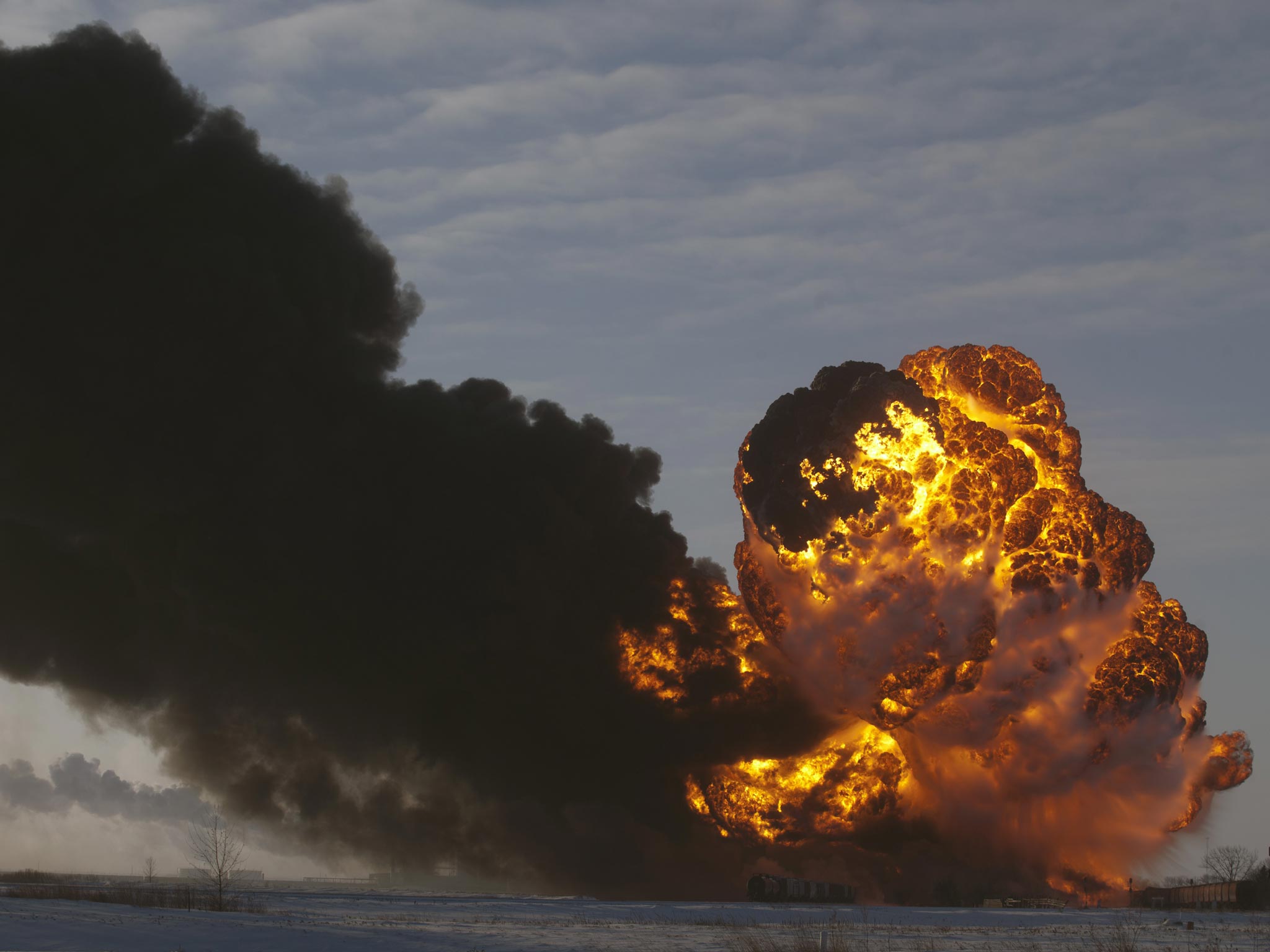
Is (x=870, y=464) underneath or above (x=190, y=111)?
underneath

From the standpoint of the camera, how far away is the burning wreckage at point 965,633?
9650 centimetres

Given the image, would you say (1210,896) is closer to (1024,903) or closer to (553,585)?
(1024,903)

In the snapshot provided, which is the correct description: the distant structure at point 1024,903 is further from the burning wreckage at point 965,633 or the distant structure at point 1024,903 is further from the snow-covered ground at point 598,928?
the snow-covered ground at point 598,928

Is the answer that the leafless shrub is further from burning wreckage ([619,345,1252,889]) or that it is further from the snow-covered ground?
burning wreckage ([619,345,1252,889])

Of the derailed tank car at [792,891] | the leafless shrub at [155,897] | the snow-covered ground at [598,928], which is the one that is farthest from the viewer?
the derailed tank car at [792,891]

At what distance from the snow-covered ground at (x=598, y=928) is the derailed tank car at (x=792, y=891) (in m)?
5.86

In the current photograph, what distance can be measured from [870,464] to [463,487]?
3123cm

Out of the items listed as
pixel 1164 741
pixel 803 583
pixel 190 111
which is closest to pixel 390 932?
pixel 803 583

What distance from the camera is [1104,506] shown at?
102250 mm

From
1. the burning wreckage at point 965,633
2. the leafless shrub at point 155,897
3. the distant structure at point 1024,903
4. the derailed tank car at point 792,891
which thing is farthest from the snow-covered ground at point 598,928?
the burning wreckage at point 965,633

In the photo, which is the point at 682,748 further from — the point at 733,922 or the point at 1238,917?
the point at 1238,917

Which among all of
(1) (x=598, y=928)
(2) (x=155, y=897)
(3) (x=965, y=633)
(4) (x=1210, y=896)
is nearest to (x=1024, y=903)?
(4) (x=1210, y=896)

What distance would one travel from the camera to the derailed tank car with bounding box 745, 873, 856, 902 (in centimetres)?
10006

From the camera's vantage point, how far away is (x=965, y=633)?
9588 centimetres
